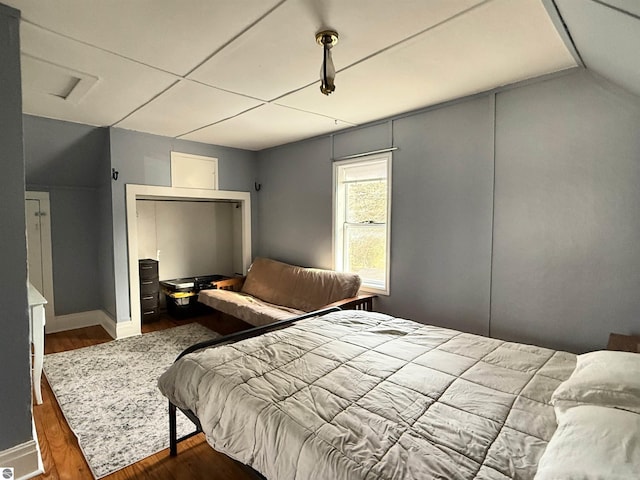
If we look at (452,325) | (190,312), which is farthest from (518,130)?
(190,312)

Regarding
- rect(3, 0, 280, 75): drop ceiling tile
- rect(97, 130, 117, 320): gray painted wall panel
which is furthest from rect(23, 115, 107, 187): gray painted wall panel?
rect(3, 0, 280, 75): drop ceiling tile

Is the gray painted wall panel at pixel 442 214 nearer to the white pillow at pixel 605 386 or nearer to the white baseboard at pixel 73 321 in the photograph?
the white pillow at pixel 605 386

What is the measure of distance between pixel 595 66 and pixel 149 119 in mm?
3664

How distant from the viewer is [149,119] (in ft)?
11.0

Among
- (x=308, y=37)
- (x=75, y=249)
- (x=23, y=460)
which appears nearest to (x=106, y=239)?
A: (x=75, y=249)

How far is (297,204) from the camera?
439 cm

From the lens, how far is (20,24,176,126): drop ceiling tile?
194cm

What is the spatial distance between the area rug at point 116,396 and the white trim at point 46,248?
41.3 inches

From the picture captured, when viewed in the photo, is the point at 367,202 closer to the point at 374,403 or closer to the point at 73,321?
the point at 374,403

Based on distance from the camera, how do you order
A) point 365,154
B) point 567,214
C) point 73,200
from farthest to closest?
point 73,200 → point 365,154 → point 567,214

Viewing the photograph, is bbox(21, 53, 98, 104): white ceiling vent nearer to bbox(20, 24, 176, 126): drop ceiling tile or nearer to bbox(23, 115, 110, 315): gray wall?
bbox(20, 24, 176, 126): drop ceiling tile

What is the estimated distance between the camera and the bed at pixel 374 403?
1084 millimetres

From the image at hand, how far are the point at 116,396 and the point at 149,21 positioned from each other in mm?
2629

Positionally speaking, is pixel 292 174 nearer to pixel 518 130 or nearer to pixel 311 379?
pixel 518 130
